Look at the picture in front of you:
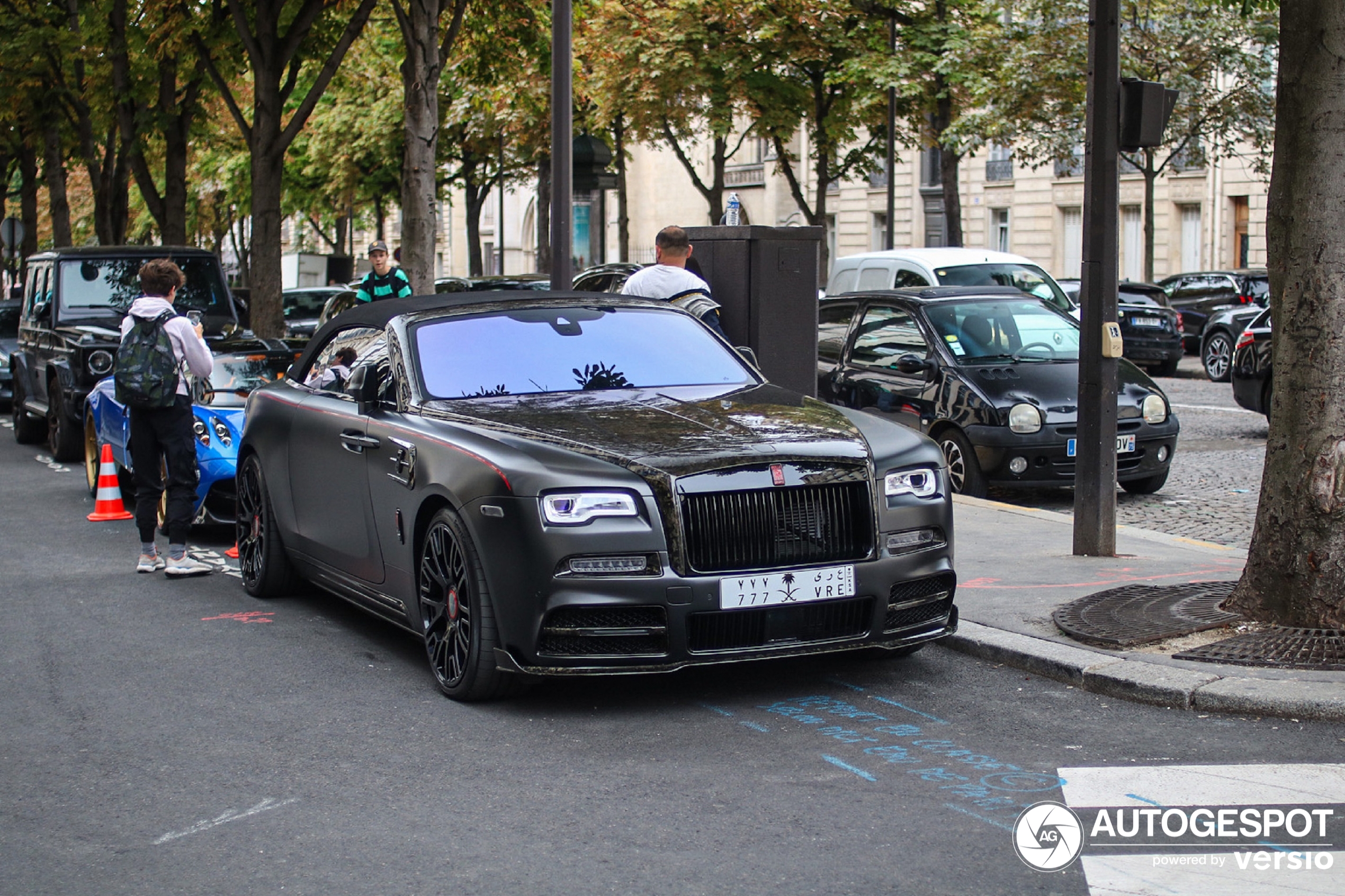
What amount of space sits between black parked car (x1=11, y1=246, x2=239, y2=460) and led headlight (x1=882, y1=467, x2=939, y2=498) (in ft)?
34.1

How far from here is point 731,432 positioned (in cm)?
635

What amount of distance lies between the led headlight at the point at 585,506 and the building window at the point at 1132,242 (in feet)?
135

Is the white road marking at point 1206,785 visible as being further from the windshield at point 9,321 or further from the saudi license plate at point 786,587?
the windshield at point 9,321

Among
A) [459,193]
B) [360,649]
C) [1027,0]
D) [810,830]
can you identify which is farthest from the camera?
[459,193]

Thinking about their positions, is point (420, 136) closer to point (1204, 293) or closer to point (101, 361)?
point (101, 361)

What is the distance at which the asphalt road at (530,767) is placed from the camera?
447 cm

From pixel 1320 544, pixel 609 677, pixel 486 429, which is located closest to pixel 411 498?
pixel 486 429

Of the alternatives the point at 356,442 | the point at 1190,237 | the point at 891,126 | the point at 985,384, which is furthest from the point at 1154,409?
the point at 1190,237

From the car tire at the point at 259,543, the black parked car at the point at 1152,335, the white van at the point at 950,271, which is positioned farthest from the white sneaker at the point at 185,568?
the black parked car at the point at 1152,335

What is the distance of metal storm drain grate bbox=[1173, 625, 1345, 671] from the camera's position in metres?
6.39

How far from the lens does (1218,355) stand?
25172mm

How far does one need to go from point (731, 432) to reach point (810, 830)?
1963 mm

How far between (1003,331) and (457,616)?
7.61 m

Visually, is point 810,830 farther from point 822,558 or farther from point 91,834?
point 91,834
